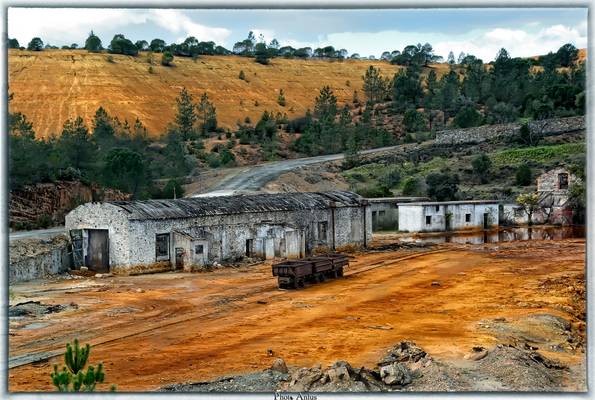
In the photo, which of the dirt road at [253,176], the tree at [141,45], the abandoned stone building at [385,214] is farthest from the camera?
the tree at [141,45]

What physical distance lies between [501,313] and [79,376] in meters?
14.6

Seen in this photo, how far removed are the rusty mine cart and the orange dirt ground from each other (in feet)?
1.68

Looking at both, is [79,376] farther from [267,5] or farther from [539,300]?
[539,300]

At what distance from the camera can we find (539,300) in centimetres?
2273

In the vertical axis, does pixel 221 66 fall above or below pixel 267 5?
above

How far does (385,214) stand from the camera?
47219 mm

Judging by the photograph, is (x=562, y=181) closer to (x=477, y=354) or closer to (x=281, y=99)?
(x=477, y=354)

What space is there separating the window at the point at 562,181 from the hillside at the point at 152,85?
4762 centimetres

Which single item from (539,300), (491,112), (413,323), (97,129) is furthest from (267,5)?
(491,112)

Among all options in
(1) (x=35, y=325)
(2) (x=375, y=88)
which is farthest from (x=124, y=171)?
(2) (x=375, y=88)

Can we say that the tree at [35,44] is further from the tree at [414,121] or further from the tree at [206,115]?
the tree at [414,121]

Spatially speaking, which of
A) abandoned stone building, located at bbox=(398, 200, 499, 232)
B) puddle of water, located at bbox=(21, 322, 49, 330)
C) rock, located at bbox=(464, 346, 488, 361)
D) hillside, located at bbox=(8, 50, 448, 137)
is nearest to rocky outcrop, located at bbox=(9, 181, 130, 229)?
puddle of water, located at bbox=(21, 322, 49, 330)

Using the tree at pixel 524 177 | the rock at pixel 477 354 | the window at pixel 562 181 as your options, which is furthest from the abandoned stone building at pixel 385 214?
the rock at pixel 477 354

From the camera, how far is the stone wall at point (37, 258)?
24.9 meters
